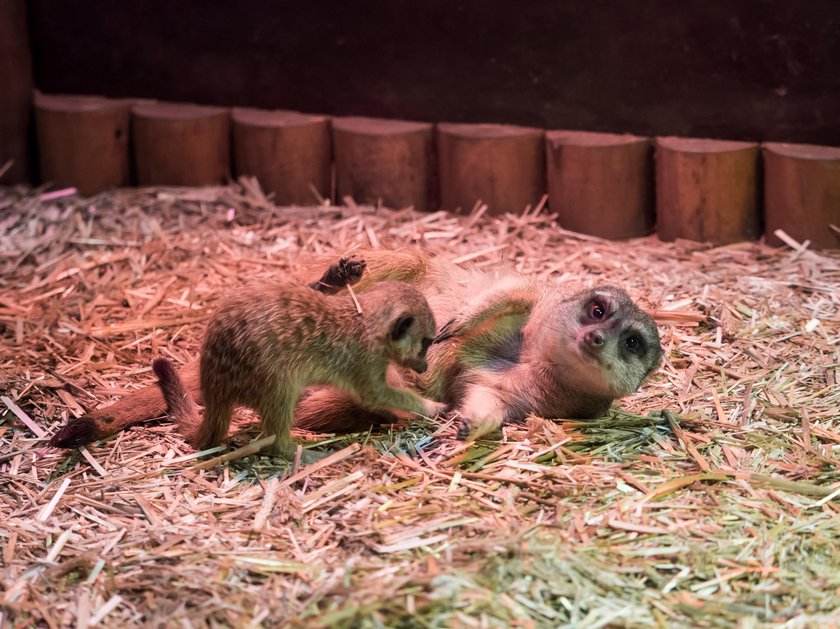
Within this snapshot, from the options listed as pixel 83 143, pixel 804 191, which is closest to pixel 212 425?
pixel 83 143

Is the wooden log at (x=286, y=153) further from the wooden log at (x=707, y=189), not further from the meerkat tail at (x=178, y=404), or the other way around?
the meerkat tail at (x=178, y=404)

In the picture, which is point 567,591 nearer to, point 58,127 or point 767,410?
point 767,410

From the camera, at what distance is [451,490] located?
3.76 m

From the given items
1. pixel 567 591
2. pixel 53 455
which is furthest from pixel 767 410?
pixel 53 455

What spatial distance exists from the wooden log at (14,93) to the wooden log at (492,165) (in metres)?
2.86

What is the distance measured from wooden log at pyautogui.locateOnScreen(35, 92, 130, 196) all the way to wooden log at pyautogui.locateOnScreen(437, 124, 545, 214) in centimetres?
219

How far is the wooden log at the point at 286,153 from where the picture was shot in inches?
262

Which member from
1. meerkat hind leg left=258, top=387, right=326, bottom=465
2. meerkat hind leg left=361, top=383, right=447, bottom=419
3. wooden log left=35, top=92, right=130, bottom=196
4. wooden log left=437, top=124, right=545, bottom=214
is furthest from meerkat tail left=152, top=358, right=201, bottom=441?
wooden log left=35, top=92, right=130, bottom=196

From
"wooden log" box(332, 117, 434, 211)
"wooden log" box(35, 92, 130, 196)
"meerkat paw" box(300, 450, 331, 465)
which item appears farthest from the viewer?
"wooden log" box(35, 92, 130, 196)

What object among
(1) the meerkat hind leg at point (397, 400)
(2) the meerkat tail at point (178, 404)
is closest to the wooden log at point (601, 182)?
(1) the meerkat hind leg at point (397, 400)

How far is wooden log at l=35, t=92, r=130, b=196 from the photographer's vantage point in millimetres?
6777

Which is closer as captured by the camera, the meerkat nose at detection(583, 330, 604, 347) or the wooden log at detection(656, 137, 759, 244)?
the meerkat nose at detection(583, 330, 604, 347)

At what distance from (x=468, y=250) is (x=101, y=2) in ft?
10.5

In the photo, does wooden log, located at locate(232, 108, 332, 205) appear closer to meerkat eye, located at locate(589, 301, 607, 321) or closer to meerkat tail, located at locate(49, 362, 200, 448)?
meerkat tail, located at locate(49, 362, 200, 448)
